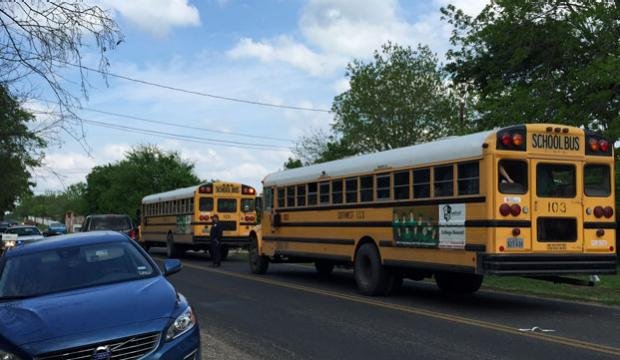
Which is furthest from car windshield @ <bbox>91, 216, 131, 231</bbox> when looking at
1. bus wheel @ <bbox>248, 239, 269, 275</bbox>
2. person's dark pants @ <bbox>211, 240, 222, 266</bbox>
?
bus wheel @ <bbox>248, 239, 269, 275</bbox>

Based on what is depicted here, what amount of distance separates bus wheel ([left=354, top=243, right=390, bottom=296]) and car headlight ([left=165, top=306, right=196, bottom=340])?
24.9 feet

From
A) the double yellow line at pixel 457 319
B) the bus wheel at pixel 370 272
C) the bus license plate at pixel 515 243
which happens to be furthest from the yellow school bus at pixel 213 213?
the bus license plate at pixel 515 243

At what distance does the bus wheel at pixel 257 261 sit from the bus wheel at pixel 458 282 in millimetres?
6127

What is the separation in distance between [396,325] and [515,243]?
7.60 feet

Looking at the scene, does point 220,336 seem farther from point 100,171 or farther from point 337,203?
point 100,171

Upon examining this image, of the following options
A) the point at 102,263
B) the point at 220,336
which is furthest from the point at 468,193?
the point at 102,263

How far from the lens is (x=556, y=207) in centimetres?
1061

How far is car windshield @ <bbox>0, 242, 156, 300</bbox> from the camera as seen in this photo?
6.14 metres

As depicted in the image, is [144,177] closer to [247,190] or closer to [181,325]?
[247,190]

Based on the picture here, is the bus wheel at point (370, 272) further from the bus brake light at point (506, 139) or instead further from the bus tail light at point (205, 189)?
the bus tail light at point (205, 189)

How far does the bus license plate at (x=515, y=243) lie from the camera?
10.2 metres

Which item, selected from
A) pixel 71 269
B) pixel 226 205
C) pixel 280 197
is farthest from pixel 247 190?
pixel 71 269

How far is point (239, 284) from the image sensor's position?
15680mm

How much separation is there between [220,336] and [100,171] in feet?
277
